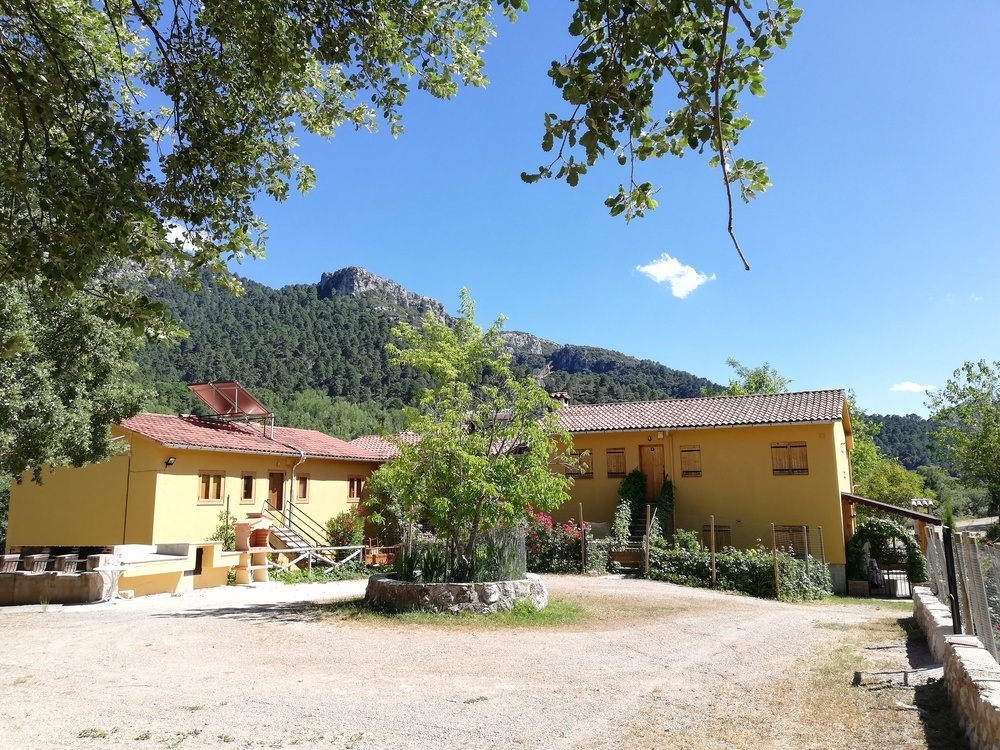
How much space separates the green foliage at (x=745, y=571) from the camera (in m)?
17.6

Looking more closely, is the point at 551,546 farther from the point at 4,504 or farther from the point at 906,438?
the point at 906,438

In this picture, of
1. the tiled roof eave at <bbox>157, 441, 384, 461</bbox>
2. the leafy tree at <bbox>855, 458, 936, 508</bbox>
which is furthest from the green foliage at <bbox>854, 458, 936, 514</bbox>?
the tiled roof eave at <bbox>157, 441, 384, 461</bbox>

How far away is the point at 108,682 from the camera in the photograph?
7.34 metres

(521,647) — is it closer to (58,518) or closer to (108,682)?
(108,682)

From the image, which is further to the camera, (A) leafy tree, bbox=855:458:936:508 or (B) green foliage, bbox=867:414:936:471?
(B) green foliage, bbox=867:414:936:471

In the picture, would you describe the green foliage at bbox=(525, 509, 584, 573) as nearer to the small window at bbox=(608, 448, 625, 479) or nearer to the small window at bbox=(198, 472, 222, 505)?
the small window at bbox=(608, 448, 625, 479)

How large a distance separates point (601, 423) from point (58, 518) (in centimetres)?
1747

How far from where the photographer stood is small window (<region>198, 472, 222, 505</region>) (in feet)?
66.8

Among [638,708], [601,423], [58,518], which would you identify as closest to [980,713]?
[638,708]

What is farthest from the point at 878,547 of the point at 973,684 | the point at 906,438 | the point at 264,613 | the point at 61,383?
the point at 906,438

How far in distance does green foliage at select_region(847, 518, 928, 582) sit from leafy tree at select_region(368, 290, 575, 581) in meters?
12.3

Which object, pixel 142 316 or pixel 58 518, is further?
pixel 58 518

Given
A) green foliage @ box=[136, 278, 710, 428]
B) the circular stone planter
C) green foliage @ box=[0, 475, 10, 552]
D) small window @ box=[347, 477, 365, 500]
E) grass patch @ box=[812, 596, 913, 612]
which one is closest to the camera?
the circular stone planter

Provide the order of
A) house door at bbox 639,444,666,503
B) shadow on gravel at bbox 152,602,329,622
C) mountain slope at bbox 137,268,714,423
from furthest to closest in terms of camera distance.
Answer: mountain slope at bbox 137,268,714,423 < house door at bbox 639,444,666,503 < shadow on gravel at bbox 152,602,329,622
